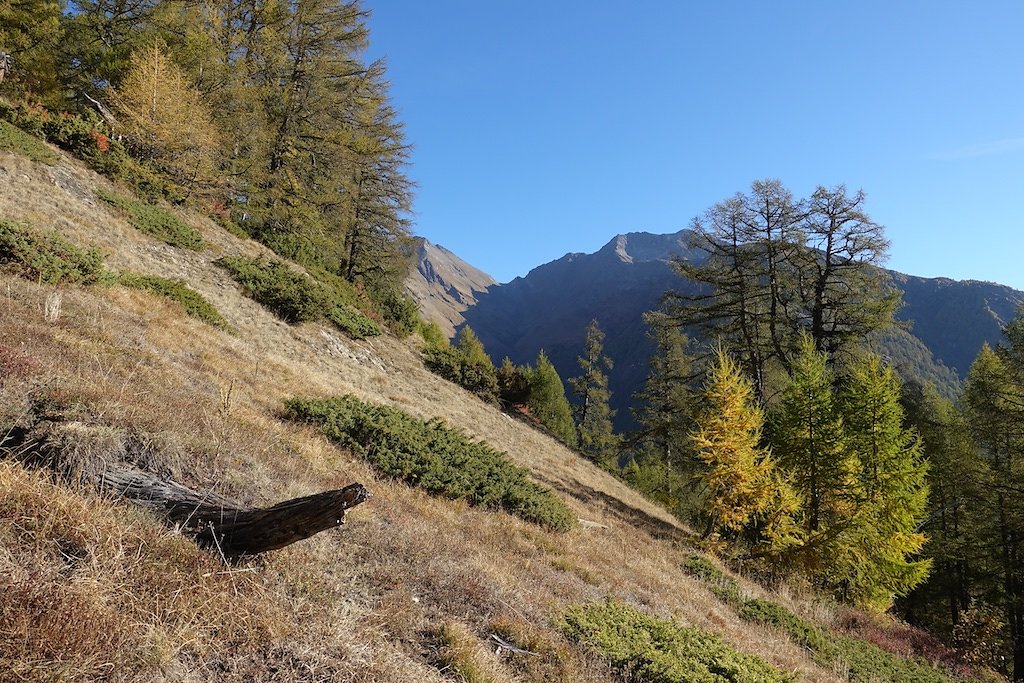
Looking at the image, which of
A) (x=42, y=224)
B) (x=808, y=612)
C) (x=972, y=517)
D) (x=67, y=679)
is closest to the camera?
(x=67, y=679)

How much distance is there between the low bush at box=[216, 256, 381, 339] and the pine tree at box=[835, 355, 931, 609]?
1813 cm

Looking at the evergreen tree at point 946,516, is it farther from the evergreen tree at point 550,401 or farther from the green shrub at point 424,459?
the evergreen tree at point 550,401

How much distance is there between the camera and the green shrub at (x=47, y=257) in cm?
871

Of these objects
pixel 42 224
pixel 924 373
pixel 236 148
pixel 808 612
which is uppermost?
pixel 924 373

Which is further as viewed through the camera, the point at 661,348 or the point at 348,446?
the point at 661,348

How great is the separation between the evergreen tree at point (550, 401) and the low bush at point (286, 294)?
16873 mm

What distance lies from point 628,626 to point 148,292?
486 inches

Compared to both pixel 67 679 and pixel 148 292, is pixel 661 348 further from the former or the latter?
pixel 67 679

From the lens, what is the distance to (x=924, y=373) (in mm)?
145500

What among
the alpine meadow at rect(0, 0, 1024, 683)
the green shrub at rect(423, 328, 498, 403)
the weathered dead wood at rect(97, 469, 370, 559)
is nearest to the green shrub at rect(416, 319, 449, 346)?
the alpine meadow at rect(0, 0, 1024, 683)

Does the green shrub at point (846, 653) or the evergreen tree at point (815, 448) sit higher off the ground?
the evergreen tree at point (815, 448)

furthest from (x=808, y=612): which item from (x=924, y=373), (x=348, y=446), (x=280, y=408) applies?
(x=924, y=373)

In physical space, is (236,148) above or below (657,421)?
above

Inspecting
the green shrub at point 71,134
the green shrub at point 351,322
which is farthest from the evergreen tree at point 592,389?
the green shrub at point 71,134
